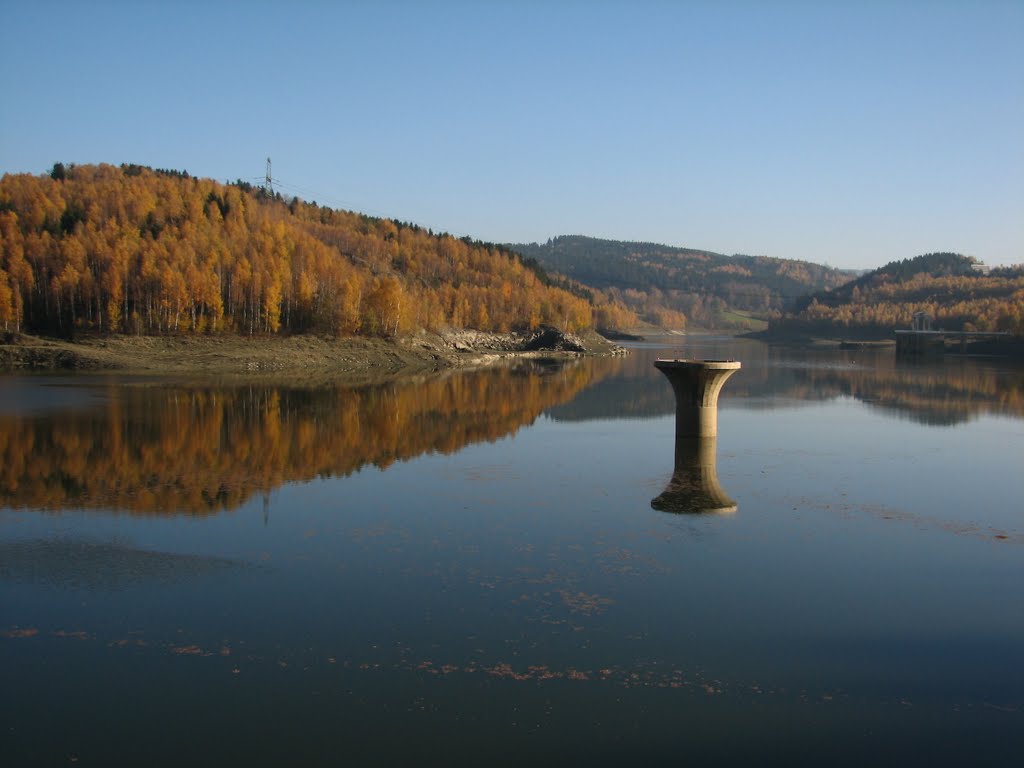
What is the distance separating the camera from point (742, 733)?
1217 cm

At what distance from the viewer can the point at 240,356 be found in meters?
83.1

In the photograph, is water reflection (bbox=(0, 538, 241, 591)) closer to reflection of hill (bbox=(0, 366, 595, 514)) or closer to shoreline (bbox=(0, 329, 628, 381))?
reflection of hill (bbox=(0, 366, 595, 514))

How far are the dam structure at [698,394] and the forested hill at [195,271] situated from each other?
6483 cm

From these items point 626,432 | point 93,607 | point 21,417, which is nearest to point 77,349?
point 21,417

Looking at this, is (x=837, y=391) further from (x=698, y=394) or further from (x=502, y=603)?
(x=502, y=603)

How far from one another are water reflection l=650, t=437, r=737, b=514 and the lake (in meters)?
0.18

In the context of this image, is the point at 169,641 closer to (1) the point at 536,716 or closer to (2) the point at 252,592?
(2) the point at 252,592

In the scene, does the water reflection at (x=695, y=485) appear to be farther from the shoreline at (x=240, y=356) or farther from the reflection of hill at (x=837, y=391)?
the shoreline at (x=240, y=356)

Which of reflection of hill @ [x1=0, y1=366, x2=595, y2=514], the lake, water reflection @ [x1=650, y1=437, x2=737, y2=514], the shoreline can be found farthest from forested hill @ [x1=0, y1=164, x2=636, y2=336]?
water reflection @ [x1=650, y1=437, x2=737, y2=514]

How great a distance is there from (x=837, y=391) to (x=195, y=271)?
6316cm

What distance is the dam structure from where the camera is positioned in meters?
37.2

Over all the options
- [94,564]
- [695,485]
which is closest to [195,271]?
[695,485]

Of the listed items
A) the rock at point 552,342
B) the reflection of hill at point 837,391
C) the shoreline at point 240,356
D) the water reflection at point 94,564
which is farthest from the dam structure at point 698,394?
the rock at point 552,342

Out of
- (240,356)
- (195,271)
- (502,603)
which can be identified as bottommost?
(502,603)
